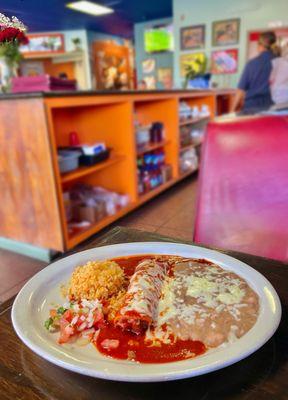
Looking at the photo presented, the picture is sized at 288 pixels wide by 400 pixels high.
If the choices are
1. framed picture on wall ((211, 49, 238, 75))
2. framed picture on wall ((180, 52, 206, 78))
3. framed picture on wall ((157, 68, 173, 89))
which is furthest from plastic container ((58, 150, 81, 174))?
framed picture on wall ((157, 68, 173, 89))

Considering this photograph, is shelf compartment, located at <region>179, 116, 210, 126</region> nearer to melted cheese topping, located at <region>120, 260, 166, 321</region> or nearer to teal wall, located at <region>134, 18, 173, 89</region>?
melted cheese topping, located at <region>120, 260, 166, 321</region>

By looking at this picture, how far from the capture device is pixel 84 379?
0.41 m

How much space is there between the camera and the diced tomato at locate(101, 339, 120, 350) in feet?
1.40

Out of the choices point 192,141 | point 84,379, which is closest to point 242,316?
point 84,379

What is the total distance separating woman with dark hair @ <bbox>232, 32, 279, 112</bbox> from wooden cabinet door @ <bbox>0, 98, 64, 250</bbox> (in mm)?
1947

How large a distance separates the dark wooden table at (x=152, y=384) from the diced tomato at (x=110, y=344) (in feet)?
0.13

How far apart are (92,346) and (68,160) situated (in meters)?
1.59

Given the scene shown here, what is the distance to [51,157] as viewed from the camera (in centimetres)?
163

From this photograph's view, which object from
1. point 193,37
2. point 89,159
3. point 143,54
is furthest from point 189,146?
point 143,54

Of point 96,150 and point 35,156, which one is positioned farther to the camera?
point 96,150

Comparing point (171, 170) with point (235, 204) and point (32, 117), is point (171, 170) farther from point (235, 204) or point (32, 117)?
point (235, 204)

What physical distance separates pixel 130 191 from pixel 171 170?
80 centimetres

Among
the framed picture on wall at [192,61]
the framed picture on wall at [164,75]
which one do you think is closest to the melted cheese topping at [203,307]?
the framed picture on wall at [192,61]

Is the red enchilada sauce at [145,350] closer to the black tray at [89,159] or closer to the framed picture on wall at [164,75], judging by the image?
the black tray at [89,159]
